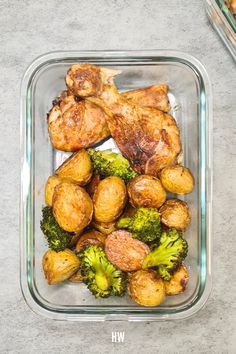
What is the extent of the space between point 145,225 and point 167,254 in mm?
88

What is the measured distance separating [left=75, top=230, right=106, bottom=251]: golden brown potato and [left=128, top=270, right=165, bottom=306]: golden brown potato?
0.41 feet

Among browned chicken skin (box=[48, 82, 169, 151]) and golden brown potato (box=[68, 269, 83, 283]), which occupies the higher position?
browned chicken skin (box=[48, 82, 169, 151])

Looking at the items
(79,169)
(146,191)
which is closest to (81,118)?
(79,169)

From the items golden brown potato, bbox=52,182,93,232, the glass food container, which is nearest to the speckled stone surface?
the glass food container

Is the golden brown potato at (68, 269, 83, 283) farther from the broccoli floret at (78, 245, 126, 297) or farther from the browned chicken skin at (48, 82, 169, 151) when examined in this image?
the browned chicken skin at (48, 82, 169, 151)

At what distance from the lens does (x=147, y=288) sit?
136cm

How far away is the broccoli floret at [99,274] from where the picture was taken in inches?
55.1

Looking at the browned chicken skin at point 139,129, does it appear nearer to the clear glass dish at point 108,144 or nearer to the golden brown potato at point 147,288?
the clear glass dish at point 108,144

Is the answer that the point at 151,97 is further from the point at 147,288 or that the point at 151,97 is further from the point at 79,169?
the point at 147,288

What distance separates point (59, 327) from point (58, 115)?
0.55 m

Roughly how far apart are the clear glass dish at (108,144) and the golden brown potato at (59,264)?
8 centimetres

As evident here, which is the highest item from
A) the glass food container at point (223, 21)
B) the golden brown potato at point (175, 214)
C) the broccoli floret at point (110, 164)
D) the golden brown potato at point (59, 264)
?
the glass food container at point (223, 21)

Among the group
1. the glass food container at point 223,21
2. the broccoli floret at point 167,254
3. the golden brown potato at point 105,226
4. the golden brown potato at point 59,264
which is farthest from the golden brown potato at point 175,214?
the glass food container at point 223,21

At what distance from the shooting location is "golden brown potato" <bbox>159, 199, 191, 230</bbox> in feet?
4.62
